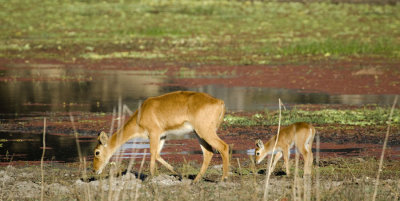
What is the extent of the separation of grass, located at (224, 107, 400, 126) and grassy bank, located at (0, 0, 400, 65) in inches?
644

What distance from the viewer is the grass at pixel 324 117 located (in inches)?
653

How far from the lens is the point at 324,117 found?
17.2 meters

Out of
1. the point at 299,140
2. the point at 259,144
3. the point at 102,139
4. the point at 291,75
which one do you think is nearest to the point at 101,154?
the point at 102,139

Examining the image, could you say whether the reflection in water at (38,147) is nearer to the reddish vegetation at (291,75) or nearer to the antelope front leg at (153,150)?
the antelope front leg at (153,150)

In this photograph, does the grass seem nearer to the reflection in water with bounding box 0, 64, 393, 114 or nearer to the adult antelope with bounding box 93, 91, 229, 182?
the reflection in water with bounding box 0, 64, 393, 114

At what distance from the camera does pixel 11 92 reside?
23.8 m

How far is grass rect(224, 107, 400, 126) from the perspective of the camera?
54.4ft

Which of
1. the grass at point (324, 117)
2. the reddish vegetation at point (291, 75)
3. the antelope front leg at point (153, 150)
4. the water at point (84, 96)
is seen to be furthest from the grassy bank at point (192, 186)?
the reddish vegetation at point (291, 75)

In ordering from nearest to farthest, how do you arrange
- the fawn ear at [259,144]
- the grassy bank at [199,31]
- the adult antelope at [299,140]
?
the adult antelope at [299,140]
the fawn ear at [259,144]
the grassy bank at [199,31]

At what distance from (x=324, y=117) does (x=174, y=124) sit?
7461 millimetres

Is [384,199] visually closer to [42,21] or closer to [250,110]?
[250,110]

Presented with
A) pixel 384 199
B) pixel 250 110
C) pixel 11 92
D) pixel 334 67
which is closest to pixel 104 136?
pixel 384 199

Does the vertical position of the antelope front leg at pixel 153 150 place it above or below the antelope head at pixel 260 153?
above

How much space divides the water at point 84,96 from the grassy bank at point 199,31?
6.50 m
